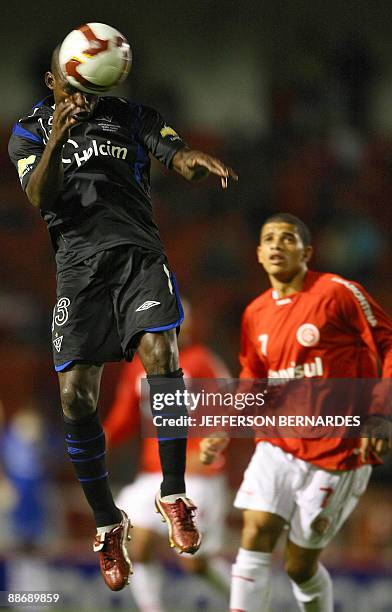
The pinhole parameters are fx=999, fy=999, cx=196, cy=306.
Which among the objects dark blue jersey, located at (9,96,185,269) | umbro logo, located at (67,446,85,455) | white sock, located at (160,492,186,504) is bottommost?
white sock, located at (160,492,186,504)

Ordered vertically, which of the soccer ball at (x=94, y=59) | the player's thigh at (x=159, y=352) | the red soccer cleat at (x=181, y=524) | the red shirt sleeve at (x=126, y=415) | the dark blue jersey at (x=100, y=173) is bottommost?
the red shirt sleeve at (x=126, y=415)

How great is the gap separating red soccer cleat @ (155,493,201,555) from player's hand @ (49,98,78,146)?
1464 mm

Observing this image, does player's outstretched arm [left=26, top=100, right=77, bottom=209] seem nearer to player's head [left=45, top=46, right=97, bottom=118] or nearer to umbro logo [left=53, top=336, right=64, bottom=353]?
player's head [left=45, top=46, right=97, bottom=118]

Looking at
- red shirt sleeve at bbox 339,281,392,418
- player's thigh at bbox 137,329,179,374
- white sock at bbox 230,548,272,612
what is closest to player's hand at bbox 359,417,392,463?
red shirt sleeve at bbox 339,281,392,418

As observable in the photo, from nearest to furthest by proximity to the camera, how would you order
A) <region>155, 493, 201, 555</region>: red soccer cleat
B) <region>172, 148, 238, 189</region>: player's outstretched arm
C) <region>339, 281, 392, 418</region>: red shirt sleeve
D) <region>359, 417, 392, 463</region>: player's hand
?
<region>172, 148, 238, 189</region>: player's outstretched arm → <region>155, 493, 201, 555</region>: red soccer cleat → <region>359, 417, 392, 463</region>: player's hand → <region>339, 281, 392, 418</region>: red shirt sleeve

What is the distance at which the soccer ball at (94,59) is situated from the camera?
388 centimetres

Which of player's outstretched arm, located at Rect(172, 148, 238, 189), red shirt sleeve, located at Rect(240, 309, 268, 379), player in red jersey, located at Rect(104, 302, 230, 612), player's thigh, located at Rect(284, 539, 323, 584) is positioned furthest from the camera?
player in red jersey, located at Rect(104, 302, 230, 612)

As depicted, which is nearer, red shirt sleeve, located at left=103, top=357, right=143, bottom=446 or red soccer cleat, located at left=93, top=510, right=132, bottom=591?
red soccer cleat, located at left=93, top=510, right=132, bottom=591

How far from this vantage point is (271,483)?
5453 millimetres

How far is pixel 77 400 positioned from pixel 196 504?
3.37 m

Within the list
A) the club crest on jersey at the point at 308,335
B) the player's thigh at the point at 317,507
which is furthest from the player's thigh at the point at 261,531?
the club crest on jersey at the point at 308,335

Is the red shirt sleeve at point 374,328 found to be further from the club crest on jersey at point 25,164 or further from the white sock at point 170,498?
the club crest on jersey at point 25,164

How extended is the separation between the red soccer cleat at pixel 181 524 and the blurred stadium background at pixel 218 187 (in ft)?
14.7

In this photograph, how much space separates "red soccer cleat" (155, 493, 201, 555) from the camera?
3.82 m
